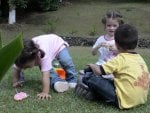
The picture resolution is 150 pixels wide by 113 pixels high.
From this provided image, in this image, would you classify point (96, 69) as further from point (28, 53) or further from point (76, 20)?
point (76, 20)

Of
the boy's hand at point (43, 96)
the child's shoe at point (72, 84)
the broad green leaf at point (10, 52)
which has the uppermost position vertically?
the broad green leaf at point (10, 52)

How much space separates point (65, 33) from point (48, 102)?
689cm

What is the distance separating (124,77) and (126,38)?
0.31m

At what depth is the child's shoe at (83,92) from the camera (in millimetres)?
3611

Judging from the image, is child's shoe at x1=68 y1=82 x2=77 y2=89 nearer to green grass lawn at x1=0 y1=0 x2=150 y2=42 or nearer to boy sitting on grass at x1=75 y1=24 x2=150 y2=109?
boy sitting on grass at x1=75 y1=24 x2=150 y2=109

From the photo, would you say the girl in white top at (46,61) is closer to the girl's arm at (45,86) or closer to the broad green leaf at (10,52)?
the girl's arm at (45,86)

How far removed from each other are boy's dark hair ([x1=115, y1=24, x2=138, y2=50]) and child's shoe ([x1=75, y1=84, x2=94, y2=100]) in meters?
0.49

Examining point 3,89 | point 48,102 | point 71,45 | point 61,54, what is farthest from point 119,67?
point 71,45

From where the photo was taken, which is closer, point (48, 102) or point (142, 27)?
point (48, 102)

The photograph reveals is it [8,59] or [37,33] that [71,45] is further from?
[8,59]

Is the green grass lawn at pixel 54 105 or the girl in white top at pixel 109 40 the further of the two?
the girl in white top at pixel 109 40

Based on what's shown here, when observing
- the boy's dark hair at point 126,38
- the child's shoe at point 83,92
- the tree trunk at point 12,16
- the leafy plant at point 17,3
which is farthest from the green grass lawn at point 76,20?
the boy's dark hair at point 126,38

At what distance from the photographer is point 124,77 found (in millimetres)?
3371

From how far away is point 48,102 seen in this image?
3.59m
